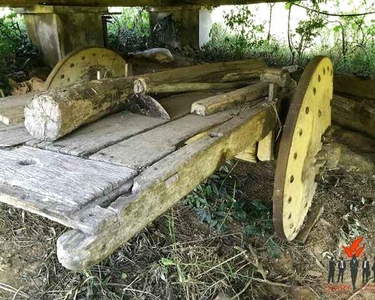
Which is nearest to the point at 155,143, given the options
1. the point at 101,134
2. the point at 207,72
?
the point at 101,134

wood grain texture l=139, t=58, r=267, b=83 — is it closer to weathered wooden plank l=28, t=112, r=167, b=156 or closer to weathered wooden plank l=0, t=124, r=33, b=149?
weathered wooden plank l=28, t=112, r=167, b=156

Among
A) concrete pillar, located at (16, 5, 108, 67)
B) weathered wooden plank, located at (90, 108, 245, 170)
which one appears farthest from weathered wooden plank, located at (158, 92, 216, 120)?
concrete pillar, located at (16, 5, 108, 67)

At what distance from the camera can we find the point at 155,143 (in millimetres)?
1524

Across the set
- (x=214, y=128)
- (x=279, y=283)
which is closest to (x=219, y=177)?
(x=279, y=283)

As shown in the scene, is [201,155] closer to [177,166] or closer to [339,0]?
[177,166]

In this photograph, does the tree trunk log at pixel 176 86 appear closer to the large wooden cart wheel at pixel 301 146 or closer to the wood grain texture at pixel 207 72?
the wood grain texture at pixel 207 72

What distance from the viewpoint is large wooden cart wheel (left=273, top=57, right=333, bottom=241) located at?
190cm

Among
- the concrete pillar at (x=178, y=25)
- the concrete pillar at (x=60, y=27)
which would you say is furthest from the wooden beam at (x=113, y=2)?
the concrete pillar at (x=178, y=25)

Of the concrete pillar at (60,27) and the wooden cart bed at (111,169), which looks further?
the concrete pillar at (60,27)

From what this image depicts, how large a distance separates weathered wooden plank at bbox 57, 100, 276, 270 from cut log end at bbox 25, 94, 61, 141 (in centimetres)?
50

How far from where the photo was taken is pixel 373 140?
381 cm

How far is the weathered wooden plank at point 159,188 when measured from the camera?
981 millimetres

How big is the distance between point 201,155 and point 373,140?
3011 millimetres

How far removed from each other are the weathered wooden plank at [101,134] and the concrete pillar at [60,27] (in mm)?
3190
